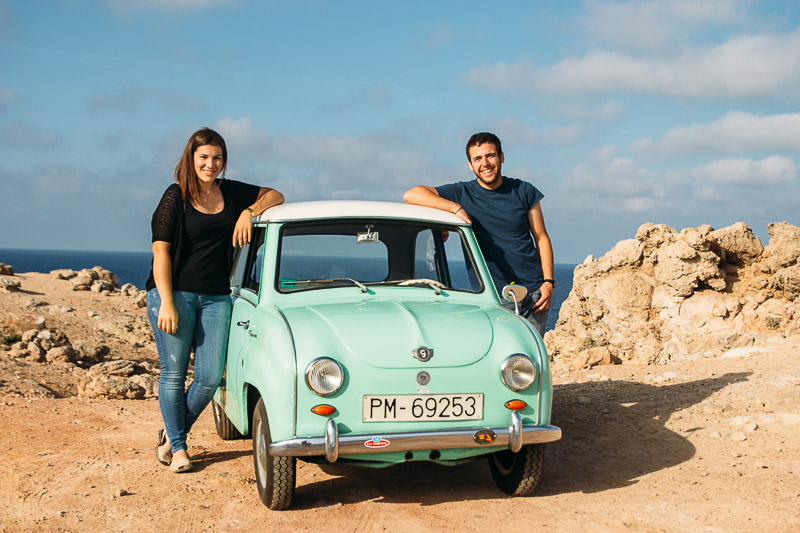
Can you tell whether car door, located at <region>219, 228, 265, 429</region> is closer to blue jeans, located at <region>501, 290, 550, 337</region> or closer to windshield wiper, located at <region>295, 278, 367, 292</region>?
windshield wiper, located at <region>295, 278, 367, 292</region>

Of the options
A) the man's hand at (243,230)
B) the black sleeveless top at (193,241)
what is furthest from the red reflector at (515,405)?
the black sleeveless top at (193,241)

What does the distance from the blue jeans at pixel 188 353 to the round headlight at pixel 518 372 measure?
225 centimetres

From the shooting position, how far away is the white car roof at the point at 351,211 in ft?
18.4

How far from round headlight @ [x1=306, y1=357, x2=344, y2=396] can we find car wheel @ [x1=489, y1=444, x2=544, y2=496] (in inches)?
54.6

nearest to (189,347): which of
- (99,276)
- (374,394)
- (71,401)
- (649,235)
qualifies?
(374,394)

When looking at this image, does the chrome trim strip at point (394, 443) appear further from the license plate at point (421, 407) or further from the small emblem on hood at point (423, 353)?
the small emblem on hood at point (423, 353)

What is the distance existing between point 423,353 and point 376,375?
0.30 metres

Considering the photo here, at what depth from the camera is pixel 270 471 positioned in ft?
14.9

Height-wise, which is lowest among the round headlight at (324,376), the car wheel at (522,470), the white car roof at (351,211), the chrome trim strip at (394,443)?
the car wheel at (522,470)

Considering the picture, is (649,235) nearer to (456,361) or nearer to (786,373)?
(786,373)

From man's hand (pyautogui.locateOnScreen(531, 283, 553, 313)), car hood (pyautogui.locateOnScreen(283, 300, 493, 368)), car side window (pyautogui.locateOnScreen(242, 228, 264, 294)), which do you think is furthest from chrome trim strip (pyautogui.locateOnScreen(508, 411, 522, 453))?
car side window (pyautogui.locateOnScreen(242, 228, 264, 294))

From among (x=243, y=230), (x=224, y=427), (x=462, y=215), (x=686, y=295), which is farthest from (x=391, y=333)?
(x=686, y=295)

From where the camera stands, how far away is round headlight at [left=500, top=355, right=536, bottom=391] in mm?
4559

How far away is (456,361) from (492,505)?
1.08 metres
